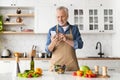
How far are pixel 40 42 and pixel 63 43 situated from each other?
2.49m

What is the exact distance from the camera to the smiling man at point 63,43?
116 inches

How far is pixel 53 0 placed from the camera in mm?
5215

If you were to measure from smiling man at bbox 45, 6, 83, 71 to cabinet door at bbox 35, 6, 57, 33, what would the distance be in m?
2.05

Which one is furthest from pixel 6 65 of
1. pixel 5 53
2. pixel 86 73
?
pixel 86 73

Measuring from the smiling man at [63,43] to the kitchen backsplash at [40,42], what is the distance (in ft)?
7.93

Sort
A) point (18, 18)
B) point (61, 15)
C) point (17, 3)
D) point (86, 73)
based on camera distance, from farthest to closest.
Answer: point (18, 18) < point (17, 3) < point (61, 15) < point (86, 73)

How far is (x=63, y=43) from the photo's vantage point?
3.09m

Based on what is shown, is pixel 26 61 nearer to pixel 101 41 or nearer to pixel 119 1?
pixel 101 41

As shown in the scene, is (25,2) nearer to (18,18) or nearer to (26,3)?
(26,3)

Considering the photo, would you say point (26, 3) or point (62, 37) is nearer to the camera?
point (62, 37)

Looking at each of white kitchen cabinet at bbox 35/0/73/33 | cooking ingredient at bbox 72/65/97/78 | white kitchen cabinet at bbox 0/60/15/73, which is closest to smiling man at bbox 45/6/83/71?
cooking ingredient at bbox 72/65/97/78

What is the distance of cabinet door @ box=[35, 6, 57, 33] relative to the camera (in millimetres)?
5160

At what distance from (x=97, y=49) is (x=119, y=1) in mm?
1215

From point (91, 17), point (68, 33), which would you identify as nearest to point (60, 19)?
point (68, 33)
